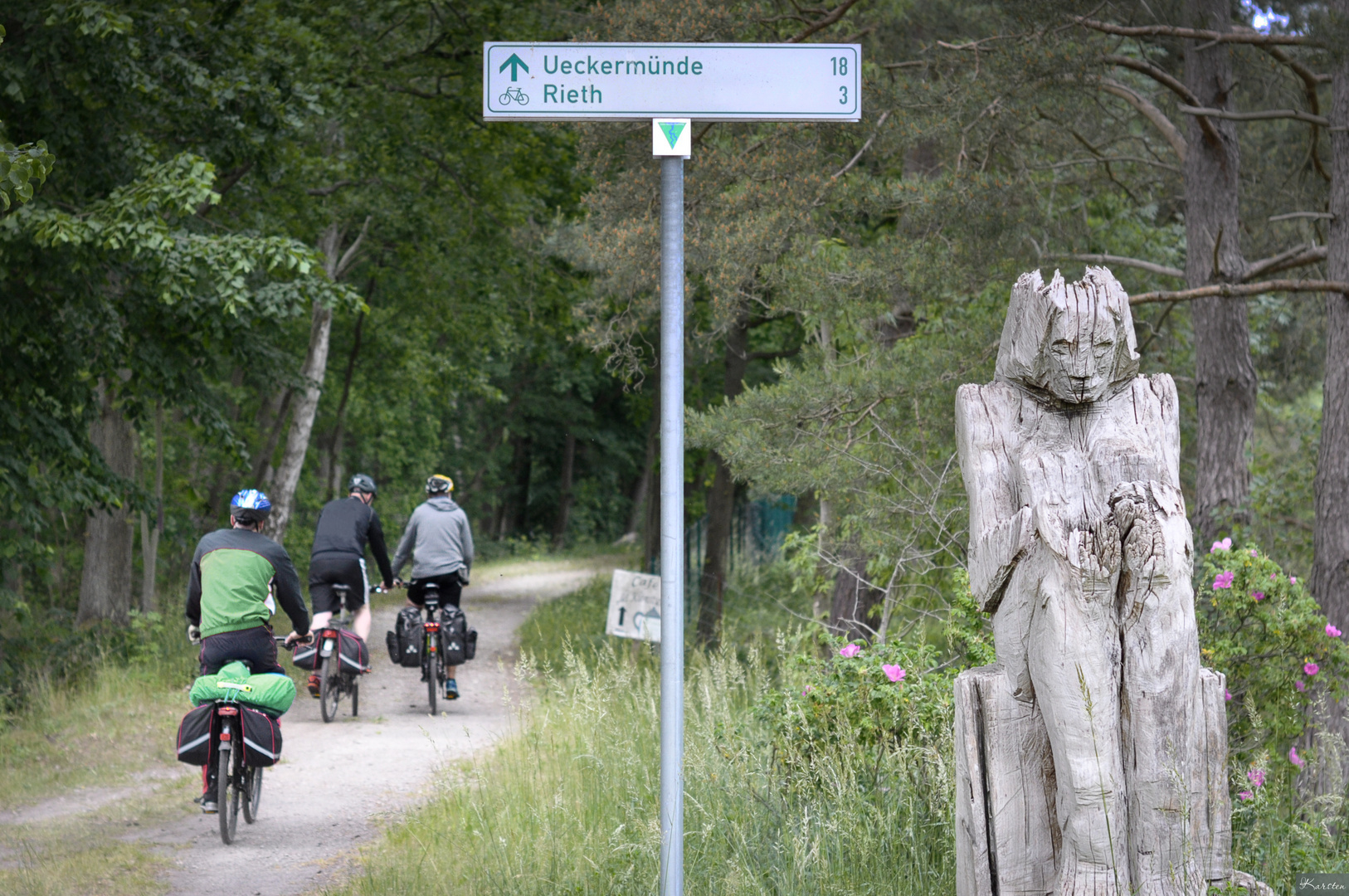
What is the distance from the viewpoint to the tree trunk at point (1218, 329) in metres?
8.71

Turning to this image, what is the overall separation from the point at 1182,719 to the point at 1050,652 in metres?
0.40

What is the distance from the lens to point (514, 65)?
143 inches

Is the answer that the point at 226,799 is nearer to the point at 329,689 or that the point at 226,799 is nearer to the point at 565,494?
the point at 329,689

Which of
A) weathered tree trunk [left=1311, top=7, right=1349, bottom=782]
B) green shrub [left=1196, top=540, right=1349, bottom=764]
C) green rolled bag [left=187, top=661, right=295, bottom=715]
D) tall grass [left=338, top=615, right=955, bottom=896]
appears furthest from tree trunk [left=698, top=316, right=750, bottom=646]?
green shrub [left=1196, top=540, right=1349, bottom=764]

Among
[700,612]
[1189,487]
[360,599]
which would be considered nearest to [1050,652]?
[360,599]

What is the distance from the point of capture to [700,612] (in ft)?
52.4

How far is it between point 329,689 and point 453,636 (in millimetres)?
1102

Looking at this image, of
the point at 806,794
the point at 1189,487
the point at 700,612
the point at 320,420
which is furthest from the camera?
the point at 320,420

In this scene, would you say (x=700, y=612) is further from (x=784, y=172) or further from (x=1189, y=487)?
(x=784, y=172)

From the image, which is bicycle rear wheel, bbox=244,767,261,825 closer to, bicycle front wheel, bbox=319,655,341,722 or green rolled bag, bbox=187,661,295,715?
green rolled bag, bbox=187,661,295,715

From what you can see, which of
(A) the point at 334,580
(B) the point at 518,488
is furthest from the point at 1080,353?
(B) the point at 518,488

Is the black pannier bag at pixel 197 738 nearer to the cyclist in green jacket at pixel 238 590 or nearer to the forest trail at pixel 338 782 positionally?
the cyclist in green jacket at pixel 238 590

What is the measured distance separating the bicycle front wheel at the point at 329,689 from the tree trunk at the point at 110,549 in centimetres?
398

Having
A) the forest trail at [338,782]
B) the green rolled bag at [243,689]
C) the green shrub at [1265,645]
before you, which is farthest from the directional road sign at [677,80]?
the green rolled bag at [243,689]
